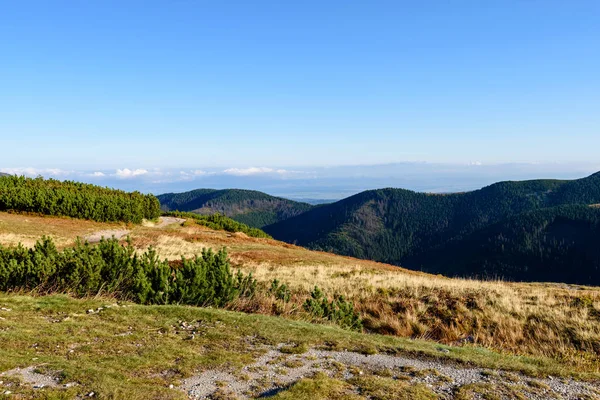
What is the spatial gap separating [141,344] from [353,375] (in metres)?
4.94

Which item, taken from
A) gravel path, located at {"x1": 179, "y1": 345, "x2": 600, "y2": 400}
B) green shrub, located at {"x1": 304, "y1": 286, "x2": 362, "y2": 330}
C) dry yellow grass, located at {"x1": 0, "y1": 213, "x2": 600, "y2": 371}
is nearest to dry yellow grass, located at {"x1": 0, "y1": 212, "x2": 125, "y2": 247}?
dry yellow grass, located at {"x1": 0, "y1": 213, "x2": 600, "y2": 371}

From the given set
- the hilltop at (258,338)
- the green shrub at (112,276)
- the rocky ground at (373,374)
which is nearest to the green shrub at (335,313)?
the hilltop at (258,338)

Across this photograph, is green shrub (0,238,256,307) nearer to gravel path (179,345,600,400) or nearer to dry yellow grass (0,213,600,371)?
dry yellow grass (0,213,600,371)

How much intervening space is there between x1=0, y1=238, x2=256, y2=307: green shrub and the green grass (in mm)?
1253

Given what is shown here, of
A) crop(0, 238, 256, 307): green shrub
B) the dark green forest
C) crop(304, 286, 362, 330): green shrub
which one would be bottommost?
crop(304, 286, 362, 330): green shrub

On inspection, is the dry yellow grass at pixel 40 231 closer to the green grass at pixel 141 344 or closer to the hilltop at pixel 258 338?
the hilltop at pixel 258 338

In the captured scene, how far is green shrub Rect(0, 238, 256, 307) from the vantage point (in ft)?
42.9

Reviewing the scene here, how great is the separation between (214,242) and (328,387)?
38.3 meters

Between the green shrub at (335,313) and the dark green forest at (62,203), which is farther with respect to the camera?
the dark green forest at (62,203)

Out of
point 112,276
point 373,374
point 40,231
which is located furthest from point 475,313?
point 40,231

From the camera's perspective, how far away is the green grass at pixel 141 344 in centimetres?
658

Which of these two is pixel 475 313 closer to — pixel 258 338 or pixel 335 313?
pixel 335 313

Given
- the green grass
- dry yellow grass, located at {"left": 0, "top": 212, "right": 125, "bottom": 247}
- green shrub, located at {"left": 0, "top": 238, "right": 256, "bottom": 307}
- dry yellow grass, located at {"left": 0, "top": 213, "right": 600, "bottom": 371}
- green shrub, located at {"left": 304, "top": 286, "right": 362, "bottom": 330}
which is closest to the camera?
the green grass

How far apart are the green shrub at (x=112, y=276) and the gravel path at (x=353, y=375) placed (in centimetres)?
569
